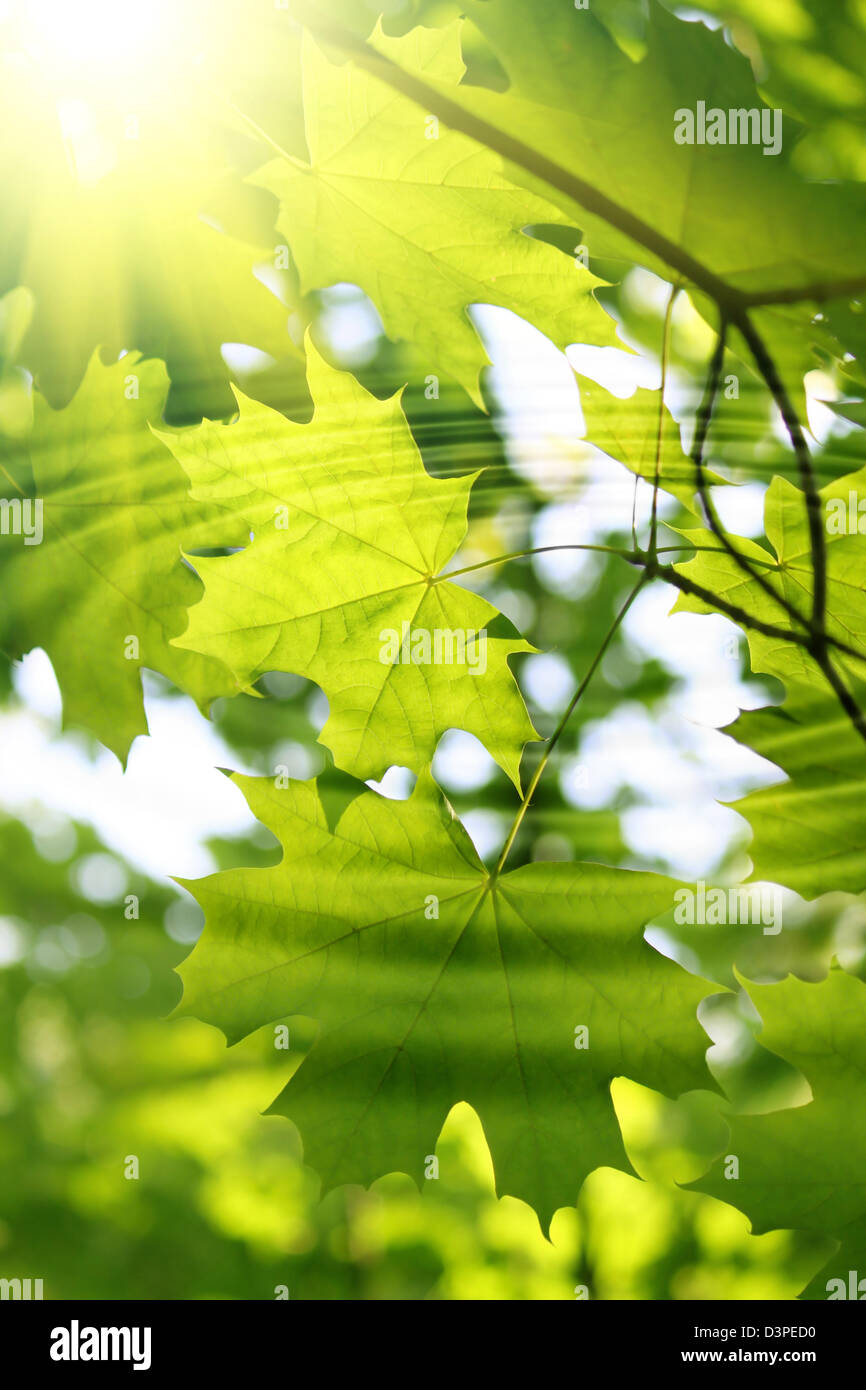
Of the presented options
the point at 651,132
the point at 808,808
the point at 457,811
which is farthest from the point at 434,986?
the point at 651,132

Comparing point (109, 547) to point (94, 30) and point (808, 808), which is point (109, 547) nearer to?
point (94, 30)

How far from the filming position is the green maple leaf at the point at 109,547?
1.15 ft

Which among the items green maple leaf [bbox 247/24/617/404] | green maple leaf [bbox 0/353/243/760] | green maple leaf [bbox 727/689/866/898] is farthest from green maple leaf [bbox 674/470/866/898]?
green maple leaf [bbox 0/353/243/760]

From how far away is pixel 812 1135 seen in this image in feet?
1.09

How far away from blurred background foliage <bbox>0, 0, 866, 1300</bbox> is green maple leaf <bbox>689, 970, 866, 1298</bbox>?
0.03 meters

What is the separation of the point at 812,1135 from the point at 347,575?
276 millimetres

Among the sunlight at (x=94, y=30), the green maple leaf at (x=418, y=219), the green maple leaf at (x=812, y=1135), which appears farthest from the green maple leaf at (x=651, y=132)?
the green maple leaf at (x=812, y=1135)

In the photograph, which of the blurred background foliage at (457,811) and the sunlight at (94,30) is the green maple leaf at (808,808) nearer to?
the blurred background foliage at (457,811)

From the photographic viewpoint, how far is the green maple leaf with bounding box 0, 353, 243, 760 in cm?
35

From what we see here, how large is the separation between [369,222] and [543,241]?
0.06 metres

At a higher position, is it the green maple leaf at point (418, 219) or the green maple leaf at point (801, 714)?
the green maple leaf at point (418, 219)

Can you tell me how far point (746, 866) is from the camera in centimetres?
36

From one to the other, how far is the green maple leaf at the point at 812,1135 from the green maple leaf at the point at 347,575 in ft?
0.52
